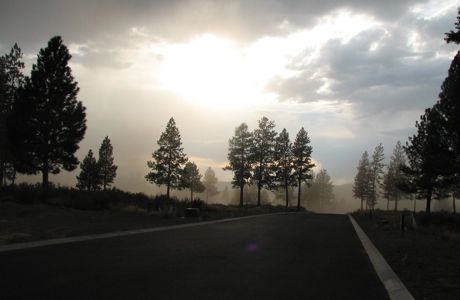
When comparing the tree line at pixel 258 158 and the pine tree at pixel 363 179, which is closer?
the tree line at pixel 258 158

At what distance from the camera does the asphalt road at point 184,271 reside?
6492 mm

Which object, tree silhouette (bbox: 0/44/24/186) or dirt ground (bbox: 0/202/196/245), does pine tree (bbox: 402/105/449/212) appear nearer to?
dirt ground (bbox: 0/202/196/245)

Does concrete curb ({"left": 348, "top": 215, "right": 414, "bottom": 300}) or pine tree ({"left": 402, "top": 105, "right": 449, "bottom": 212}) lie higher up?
pine tree ({"left": 402, "top": 105, "right": 449, "bottom": 212})

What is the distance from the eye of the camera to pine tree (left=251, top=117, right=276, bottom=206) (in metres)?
69.8

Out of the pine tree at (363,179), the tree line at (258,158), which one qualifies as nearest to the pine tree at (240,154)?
the tree line at (258,158)

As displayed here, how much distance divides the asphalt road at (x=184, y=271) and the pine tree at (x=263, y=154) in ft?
187

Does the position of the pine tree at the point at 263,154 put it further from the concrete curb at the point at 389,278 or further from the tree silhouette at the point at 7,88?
the concrete curb at the point at 389,278

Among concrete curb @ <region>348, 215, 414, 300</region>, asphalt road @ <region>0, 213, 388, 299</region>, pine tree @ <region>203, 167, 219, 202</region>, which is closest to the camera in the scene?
asphalt road @ <region>0, 213, 388, 299</region>

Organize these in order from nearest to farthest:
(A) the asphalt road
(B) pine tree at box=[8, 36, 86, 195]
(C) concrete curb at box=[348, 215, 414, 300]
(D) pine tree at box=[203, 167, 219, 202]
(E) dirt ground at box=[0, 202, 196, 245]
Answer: (A) the asphalt road
(C) concrete curb at box=[348, 215, 414, 300]
(E) dirt ground at box=[0, 202, 196, 245]
(B) pine tree at box=[8, 36, 86, 195]
(D) pine tree at box=[203, 167, 219, 202]

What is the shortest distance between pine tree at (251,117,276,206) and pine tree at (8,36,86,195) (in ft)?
112

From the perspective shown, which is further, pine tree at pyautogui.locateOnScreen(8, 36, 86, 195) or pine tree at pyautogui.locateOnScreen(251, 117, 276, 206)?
pine tree at pyautogui.locateOnScreen(251, 117, 276, 206)

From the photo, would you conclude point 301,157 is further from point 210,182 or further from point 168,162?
point 210,182

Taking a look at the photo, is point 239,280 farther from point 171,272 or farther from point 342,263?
point 342,263

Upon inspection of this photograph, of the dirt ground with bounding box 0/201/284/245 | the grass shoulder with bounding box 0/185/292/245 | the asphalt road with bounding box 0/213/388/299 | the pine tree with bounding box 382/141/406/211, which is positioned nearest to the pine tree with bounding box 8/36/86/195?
the grass shoulder with bounding box 0/185/292/245
